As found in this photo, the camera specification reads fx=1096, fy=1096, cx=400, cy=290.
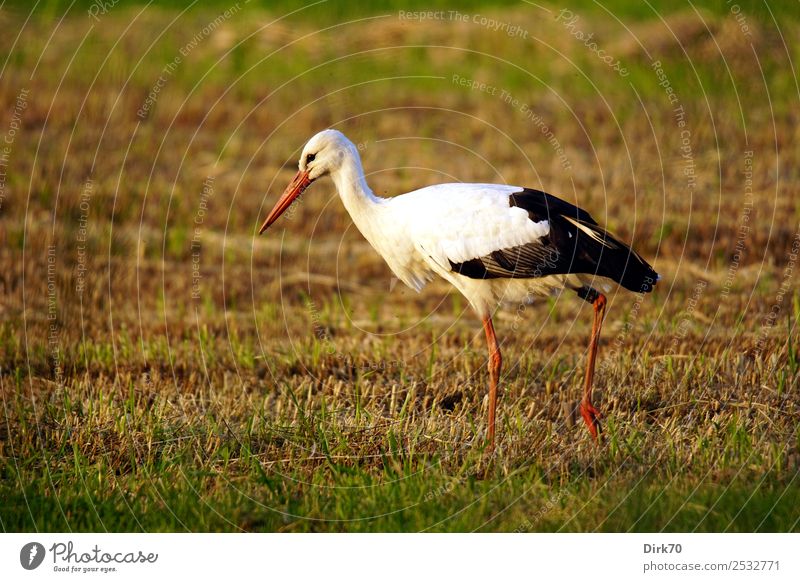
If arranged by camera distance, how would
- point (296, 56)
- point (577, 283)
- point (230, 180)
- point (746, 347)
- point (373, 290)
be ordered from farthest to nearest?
point (296, 56), point (230, 180), point (373, 290), point (746, 347), point (577, 283)

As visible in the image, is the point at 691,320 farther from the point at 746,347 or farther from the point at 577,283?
the point at 577,283

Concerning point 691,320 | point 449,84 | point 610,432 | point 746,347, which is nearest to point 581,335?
point 691,320

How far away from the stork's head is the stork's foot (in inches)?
88.7

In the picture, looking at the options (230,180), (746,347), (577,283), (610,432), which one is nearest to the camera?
(610,432)

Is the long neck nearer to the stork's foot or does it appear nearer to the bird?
the bird

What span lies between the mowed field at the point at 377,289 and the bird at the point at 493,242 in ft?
2.29

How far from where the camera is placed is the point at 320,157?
24.4 feet

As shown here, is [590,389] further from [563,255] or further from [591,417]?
[563,255]

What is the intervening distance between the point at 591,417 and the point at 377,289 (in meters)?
4.07

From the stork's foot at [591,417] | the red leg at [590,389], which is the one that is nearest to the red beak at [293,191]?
the red leg at [590,389]

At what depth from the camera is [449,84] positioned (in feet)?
51.5

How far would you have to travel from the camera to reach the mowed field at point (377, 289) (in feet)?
20.3

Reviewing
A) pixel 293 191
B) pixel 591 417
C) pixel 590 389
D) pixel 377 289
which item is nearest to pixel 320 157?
pixel 293 191

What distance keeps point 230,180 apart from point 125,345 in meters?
4.84
